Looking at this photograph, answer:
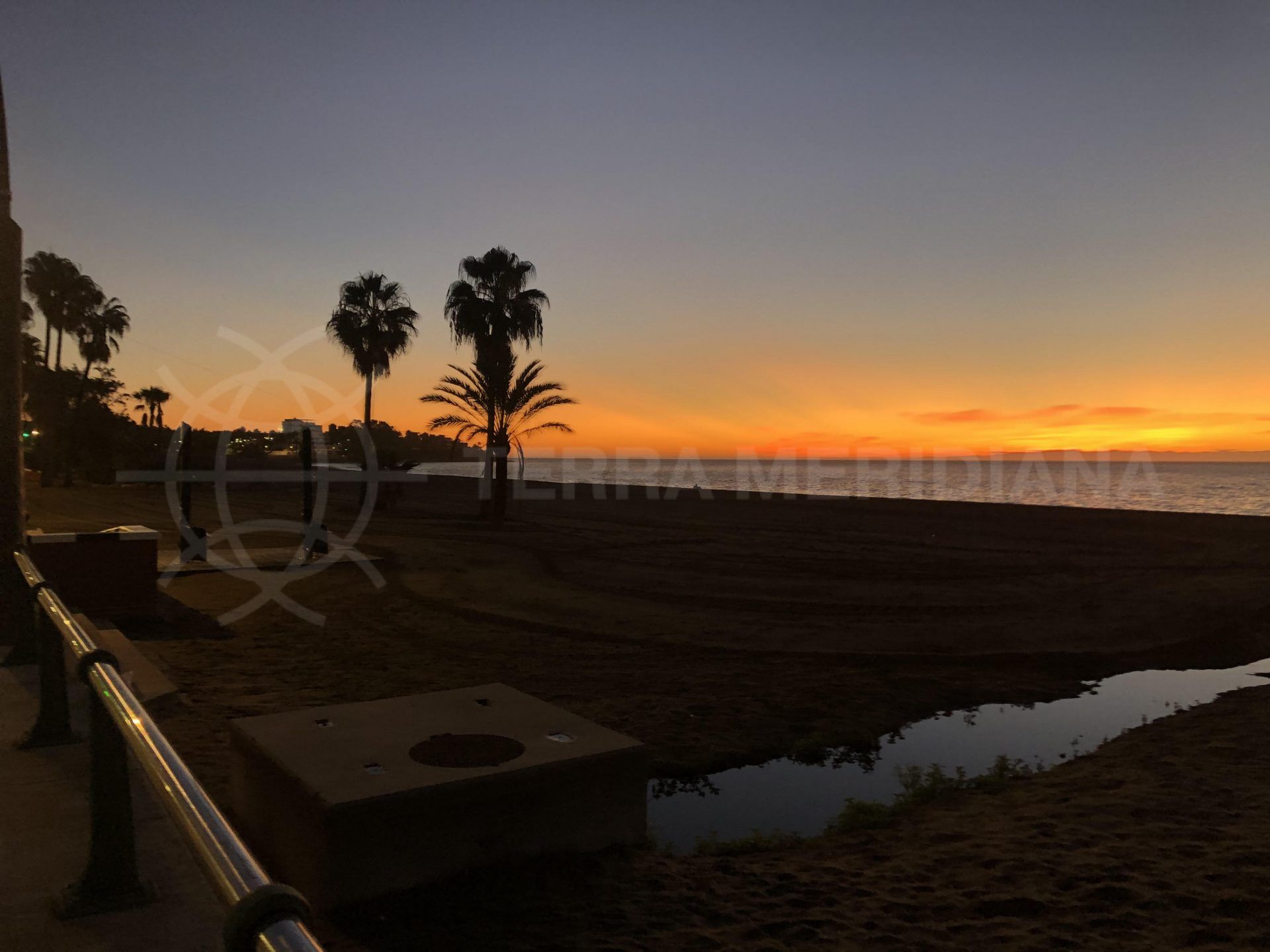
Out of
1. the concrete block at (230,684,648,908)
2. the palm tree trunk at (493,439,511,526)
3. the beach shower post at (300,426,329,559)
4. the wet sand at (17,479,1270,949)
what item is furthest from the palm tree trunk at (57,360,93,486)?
the concrete block at (230,684,648,908)

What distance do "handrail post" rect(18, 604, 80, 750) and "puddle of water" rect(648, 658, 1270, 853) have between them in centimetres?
390

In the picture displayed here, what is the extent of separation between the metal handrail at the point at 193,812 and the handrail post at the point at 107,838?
0.30m

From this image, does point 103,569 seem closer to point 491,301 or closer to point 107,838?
point 107,838

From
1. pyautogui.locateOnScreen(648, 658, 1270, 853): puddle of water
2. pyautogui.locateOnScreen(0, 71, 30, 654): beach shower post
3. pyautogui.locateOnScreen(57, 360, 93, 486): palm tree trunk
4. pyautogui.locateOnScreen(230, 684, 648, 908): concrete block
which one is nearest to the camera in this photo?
pyautogui.locateOnScreen(230, 684, 648, 908): concrete block

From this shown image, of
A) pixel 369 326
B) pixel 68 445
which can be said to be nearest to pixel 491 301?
pixel 369 326

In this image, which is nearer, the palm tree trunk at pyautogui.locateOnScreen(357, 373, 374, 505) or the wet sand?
the wet sand

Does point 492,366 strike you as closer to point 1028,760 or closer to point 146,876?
point 1028,760

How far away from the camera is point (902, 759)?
768cm

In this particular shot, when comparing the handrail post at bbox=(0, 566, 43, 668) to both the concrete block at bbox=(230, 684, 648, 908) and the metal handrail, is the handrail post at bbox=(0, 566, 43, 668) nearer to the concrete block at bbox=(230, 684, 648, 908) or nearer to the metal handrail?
the concrete block at bbox=(230, 684, 648, 908)

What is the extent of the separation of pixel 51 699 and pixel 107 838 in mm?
2257

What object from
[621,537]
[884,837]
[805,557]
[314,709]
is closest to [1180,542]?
[805,557]

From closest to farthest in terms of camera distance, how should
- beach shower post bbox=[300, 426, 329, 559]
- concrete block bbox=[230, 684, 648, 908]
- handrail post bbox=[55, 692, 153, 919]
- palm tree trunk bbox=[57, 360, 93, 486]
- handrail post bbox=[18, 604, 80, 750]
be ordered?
handrail post bbox=[55, 692, 153, 919] < concrete block bbox=[230, 684, 648, 908] < handrail post bbox=[18, 604, 80, 750] < beach shower post bbox=[300, 426, 329, 559] < palm tree trunk bbox=[57, 360, 93, 486]

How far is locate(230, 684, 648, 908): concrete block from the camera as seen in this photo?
4.11 m

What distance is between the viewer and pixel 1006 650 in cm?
1176
